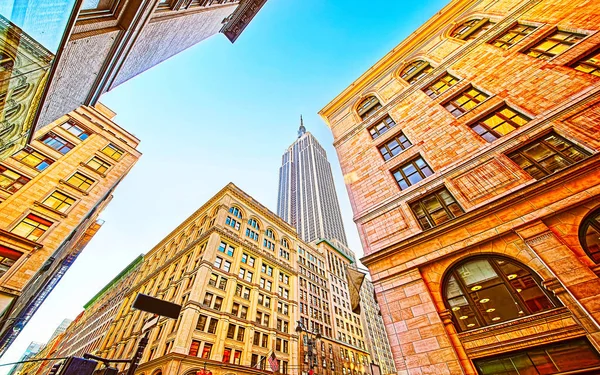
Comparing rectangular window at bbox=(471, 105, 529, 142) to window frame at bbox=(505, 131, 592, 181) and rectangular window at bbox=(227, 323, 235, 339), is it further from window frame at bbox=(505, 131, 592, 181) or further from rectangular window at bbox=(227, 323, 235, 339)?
rectangular window at bbox=(227, 323, 235, 339)

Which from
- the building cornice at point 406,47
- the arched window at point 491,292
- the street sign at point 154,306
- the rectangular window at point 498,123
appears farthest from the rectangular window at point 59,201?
the rectangular window at point 498,123

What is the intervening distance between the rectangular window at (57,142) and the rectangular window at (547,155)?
116ft

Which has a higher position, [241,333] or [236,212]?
[236,212]

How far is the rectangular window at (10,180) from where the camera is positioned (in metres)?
17.5

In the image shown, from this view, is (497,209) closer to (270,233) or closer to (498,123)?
(498,123)

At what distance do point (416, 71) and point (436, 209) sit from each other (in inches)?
501

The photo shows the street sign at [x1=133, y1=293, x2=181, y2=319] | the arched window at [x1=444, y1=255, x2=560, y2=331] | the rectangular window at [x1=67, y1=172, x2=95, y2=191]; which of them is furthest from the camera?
the rectangular window at [x1=67, y1=172, x2=95, y2=191]

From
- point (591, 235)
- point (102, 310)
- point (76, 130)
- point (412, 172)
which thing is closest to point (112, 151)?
point (76, 130)

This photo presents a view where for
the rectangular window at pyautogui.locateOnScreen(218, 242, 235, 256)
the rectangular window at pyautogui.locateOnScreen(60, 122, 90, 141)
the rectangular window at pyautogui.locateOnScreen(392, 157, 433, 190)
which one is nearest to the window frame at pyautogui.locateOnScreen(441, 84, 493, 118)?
the rectangular window at pyautogui.locateOnScreen(392, 157, 433, 190)

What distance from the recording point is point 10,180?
17.9 metres

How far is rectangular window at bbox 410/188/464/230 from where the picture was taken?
31.8 feet

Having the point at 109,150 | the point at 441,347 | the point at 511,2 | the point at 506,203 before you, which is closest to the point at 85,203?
the point at 109,150

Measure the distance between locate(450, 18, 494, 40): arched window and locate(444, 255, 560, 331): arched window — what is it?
→ 17.0m

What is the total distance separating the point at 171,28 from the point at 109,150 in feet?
72.2
